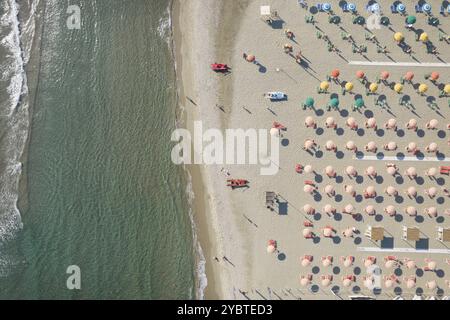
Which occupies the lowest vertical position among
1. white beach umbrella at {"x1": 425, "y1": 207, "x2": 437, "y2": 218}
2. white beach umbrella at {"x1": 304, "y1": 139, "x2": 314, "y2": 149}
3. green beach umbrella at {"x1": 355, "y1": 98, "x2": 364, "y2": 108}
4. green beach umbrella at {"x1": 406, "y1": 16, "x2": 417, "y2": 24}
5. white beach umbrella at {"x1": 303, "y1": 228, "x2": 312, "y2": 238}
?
white beach umbrella at {"x1": 303, "y1": 228, "x2": 312, "y2": 238}

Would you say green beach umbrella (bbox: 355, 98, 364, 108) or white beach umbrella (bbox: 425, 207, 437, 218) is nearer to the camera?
white beach umbrella (bbox: 425, 207, 437, 218)

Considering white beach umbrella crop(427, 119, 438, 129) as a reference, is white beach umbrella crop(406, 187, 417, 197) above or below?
below

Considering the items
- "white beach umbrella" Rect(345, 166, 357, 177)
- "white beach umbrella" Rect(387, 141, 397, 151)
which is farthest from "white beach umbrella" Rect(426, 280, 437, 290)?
"white beach umbrella" Rect(387, 141, 397, 151)

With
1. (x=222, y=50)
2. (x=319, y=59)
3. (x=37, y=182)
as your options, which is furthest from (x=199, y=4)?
(x=37, y=182)

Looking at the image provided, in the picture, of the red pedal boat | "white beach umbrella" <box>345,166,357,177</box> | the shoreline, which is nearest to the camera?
"white beach umbrella" <box>345,166,357,177</box>

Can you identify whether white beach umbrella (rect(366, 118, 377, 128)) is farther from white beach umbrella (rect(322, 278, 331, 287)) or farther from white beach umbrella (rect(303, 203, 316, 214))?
white beach umbrella (rect(322, 278, 331, 287))

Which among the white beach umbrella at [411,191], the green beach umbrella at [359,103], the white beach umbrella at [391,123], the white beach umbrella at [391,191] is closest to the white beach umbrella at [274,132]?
the green beach umbrella at [359,103]

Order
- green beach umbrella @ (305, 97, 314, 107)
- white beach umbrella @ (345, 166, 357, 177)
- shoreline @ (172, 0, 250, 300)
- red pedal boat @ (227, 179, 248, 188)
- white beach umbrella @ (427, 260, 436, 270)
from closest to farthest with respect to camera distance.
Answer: white beach umbrella @ (427, 260, 436, 270), white beach umbrella @ (345, 166, 357, 177), green beach umbrella @ (305, 97, 314, 107), red pedal boat @ (227, 179, 248, 188), shoreline @ (172, 0, 250, 300)

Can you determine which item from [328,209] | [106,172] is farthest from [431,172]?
[106,172]
